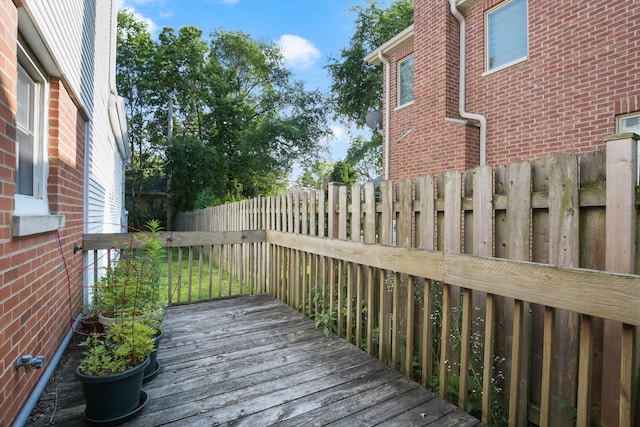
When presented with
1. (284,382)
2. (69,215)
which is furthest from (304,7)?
(284,382)

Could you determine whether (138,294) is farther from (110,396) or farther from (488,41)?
(488,41)

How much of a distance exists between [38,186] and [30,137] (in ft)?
1.19

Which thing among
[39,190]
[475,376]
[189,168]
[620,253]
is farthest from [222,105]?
[620,253]

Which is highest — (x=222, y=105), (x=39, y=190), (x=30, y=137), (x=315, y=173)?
(x=222, y=105)

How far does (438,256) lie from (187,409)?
6.04 ft

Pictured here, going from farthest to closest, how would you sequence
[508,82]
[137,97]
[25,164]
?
[137,97] < [508,82] < [25,164]

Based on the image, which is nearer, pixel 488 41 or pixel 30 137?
pixel 30 137

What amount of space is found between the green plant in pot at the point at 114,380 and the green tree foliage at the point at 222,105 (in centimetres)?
1690

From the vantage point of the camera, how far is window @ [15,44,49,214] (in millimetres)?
2176

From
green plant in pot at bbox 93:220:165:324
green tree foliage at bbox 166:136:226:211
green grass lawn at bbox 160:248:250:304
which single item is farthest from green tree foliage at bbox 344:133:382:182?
green plant in pot at bbox 93:220:165:324

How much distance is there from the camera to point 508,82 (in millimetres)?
6125

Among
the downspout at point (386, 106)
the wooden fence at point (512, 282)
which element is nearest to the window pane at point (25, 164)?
the wooden fence at point (512, 282)

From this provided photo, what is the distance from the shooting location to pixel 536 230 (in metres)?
1.86

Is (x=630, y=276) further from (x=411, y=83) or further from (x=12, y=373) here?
(x=411, y=83)
